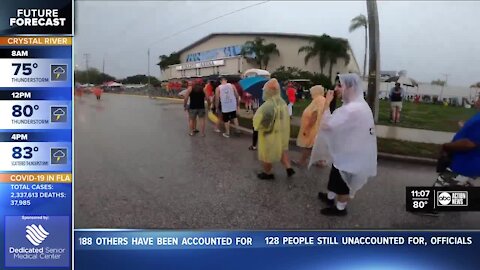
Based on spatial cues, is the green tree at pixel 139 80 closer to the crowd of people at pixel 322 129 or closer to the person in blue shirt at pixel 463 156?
the crowd of people at pixel 322 129

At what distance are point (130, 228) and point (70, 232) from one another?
0.27 m

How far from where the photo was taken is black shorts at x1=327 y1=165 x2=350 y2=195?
1.71 m

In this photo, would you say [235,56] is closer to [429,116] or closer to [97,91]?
[97,91]

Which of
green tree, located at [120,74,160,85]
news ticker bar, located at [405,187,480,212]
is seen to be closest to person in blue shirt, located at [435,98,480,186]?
news ticker bar, located at [405,187,480,212]

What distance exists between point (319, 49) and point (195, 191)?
89 cm

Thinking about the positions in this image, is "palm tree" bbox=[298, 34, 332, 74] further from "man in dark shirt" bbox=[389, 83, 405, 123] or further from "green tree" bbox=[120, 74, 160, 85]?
"green tree" bbox=[120, 74, 160, 85]

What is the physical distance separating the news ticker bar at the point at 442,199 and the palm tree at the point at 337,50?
679mm

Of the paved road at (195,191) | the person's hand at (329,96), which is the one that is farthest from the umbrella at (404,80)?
the paved road at (195,191)

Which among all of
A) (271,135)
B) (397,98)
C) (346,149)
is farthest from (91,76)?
(397,98)

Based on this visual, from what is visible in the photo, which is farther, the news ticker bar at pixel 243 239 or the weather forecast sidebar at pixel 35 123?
the news ticker bar at pixel 243 239

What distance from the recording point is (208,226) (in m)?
1.73

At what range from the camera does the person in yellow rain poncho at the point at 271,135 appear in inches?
68.6

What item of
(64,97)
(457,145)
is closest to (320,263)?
(457,145)

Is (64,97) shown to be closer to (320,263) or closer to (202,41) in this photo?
(202,41)
